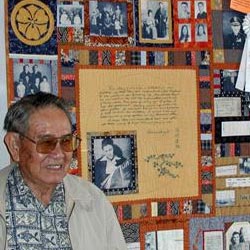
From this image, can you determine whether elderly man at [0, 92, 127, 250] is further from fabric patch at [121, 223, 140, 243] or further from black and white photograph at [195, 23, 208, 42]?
black and white photograph at [195, 23, 208, 42]

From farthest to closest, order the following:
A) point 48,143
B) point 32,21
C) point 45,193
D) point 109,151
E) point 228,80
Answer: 1. point 228,80
2. point 109,151
3. point 32,21
4. point 45,193
5. point 48,143

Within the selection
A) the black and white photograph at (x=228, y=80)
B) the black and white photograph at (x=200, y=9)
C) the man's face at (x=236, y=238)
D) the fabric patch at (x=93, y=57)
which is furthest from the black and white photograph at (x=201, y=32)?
the man's face at (x=236, y=238)

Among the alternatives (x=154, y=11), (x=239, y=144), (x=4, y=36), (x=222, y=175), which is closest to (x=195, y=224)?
(x=222, y=175)

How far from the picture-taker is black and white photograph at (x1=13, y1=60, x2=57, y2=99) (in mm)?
1863

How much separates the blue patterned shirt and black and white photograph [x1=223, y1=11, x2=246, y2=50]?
2.78 feet

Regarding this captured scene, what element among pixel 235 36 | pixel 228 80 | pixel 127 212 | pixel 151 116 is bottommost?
pixel 127 212

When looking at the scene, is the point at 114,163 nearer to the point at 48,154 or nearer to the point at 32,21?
the point at 48,154

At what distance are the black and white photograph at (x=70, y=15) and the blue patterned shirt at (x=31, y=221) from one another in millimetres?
508

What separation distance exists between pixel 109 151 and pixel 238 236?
0.59 m

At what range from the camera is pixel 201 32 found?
206 cm

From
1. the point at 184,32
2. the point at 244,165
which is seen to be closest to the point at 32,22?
the point at 184,32

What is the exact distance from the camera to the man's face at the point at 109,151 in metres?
1.97

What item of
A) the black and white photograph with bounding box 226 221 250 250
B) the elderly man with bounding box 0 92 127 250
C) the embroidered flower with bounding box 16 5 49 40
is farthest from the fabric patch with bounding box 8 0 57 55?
the black and white photograph with bounding box 226 221 250 250
